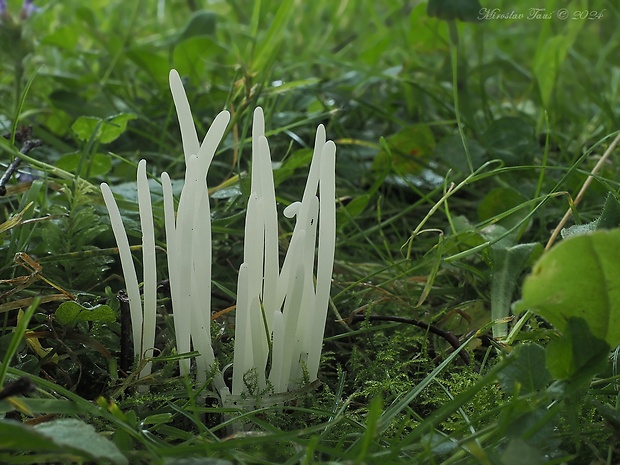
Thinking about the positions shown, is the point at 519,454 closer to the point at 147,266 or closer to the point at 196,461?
the point at 196,461

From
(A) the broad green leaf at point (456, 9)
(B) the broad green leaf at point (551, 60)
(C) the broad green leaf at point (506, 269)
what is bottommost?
(C) the broad green leaf at point (506, 269)

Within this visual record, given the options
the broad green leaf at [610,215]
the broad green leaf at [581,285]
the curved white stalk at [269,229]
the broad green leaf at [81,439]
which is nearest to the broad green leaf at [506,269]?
the broad green leaf at [610,215]

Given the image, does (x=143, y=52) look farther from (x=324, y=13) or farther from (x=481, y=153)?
(x=324, y=13)

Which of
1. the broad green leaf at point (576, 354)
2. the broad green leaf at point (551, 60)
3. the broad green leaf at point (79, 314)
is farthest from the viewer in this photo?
the broad green leaf at point (551, 60)

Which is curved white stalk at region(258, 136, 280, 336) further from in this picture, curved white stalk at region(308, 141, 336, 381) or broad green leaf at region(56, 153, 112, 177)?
broad green leaf at region(56, 153, 112, 177)

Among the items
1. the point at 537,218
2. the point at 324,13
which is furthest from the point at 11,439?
the point at 324,13

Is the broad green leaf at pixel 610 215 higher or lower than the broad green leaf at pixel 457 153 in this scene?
higher

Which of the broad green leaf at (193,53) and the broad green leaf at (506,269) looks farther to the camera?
the broad green leaf at (193,53)

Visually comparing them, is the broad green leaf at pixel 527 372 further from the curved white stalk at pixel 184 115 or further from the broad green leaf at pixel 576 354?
the curved white stalk at pixel 184 115
